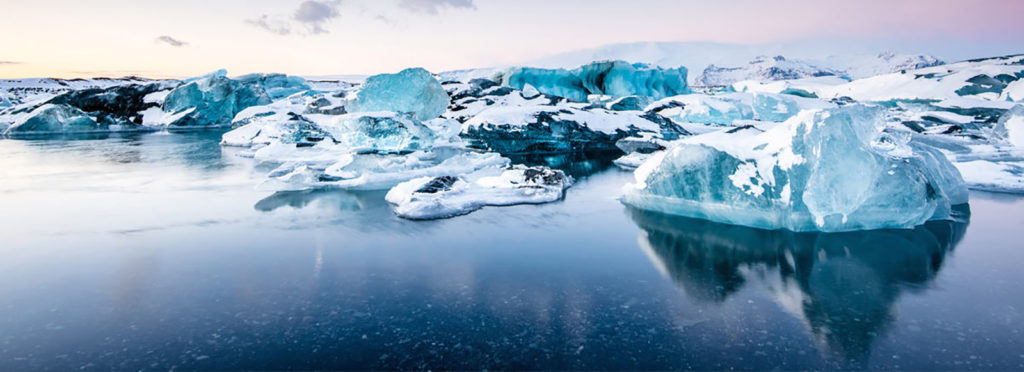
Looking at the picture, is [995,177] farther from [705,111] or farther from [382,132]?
[705,111]

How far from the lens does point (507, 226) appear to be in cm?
615

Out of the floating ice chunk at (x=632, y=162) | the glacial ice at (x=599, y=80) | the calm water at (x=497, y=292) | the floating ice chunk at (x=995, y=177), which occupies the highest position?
the glacial ice at (x=599, y=80)

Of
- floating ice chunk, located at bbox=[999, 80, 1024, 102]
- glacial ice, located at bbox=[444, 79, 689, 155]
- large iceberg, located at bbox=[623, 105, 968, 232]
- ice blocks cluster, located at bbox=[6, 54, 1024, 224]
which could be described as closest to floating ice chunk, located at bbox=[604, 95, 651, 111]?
ice blocks cluster, located at bbox=[6, 54, 1024, 224]

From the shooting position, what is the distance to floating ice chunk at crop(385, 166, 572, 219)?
672 centimetres

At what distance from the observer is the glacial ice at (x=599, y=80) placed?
120 feet

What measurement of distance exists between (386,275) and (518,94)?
78.9ft

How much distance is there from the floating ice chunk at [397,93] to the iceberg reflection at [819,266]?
1155 cm

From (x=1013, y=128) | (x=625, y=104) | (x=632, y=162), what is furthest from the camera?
(x=625, y=104)

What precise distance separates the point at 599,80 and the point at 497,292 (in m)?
35.3

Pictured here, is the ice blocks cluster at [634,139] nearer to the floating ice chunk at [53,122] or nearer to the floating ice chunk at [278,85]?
the floating ice chunk at [53,122]

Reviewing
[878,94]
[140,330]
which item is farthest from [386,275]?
[878,94]

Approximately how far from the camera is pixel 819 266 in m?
4.54

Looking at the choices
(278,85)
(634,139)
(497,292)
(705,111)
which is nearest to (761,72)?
(278,85)

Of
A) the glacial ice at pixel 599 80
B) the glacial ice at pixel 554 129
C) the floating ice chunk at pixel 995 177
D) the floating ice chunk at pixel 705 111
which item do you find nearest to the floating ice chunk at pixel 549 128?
the glacial ice at pixel 554 129
